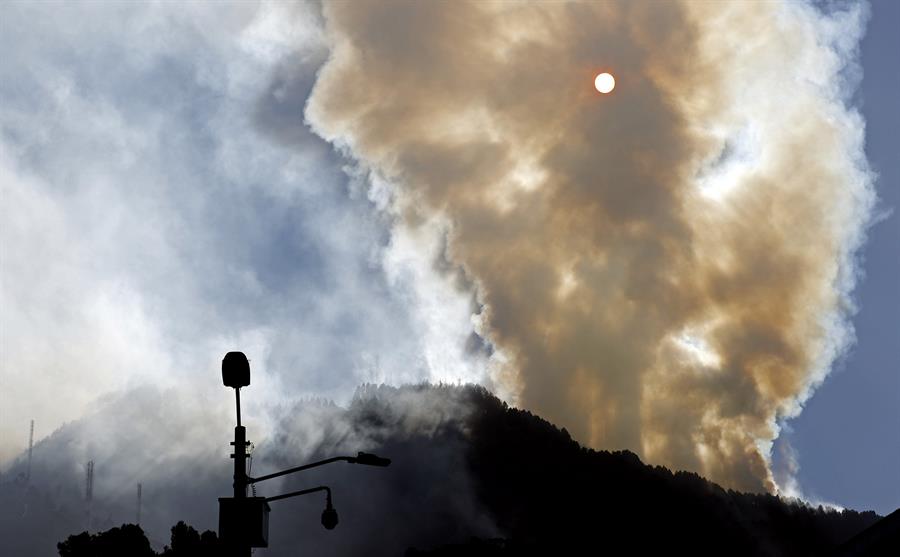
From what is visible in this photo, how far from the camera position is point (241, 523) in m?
22.4

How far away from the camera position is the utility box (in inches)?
879

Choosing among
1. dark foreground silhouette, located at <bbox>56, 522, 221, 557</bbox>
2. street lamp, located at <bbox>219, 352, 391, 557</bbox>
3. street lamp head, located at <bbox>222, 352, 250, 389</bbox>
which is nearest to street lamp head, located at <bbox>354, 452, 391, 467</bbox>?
street lamp, located at <bbox>219, 352, 391, 557</bbox>

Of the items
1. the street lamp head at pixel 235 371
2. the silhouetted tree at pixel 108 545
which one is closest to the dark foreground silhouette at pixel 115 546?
the silhouetted tree at pixel 108 545

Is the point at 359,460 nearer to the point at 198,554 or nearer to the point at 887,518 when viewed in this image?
the point at 887,518

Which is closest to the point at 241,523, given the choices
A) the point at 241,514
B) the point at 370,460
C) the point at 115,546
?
the point at 241,514

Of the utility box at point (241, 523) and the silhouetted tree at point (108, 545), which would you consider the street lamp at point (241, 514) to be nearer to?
the utility box at point (241, 523)

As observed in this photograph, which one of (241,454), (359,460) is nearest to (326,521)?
(359,460)

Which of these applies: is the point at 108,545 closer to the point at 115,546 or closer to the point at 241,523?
the point at 115,546

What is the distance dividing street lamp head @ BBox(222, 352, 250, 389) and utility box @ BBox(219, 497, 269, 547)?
335cm

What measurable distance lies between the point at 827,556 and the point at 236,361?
14852 millimetres

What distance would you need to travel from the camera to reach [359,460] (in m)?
25.0

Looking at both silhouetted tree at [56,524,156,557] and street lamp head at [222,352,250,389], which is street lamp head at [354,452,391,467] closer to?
street lamp head at [222,352,250,389]

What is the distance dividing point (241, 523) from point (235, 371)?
4201mm

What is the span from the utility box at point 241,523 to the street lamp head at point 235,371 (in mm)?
3352
